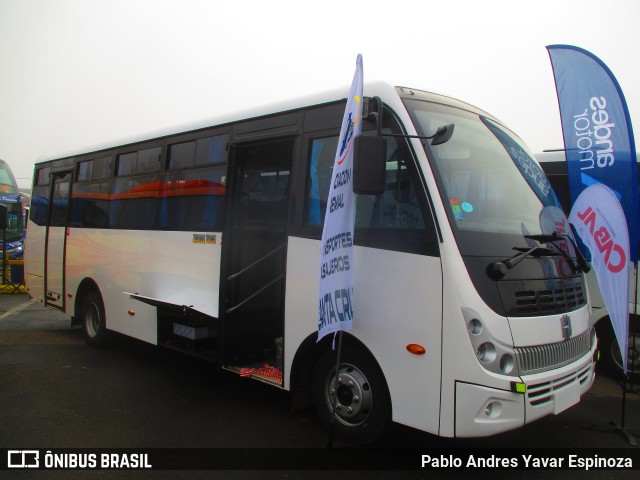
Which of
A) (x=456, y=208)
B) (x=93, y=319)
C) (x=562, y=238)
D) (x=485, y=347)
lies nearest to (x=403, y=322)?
(x=485, y=347)

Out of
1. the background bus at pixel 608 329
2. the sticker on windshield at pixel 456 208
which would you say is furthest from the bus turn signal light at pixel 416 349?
the background bus at pixel 608 329

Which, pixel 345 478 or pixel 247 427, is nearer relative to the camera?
pixel 345 478

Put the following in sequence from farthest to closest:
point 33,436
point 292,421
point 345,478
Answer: point 292,421 → point 33,436 → point 345,478

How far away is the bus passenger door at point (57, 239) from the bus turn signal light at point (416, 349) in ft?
22.6

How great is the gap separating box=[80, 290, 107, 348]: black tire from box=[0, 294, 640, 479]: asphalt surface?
0.48m

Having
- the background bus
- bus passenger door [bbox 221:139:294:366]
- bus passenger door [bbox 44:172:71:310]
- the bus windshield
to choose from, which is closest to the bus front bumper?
the bus windshield

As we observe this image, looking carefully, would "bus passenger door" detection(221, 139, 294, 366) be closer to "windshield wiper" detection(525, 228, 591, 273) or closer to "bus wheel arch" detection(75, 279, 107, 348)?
"windshield wiper" detection(525, 228, 591, 273)

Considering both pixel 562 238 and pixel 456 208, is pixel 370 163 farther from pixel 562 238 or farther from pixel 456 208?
pixel 562 238

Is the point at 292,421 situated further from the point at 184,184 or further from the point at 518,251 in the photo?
the point at 184,184

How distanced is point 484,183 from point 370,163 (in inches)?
39.5

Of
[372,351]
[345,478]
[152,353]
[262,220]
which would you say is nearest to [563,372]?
[372,351]

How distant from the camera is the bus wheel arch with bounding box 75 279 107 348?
7.66m

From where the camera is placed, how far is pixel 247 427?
15.5ft

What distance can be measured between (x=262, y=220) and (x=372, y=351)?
7.86ft
